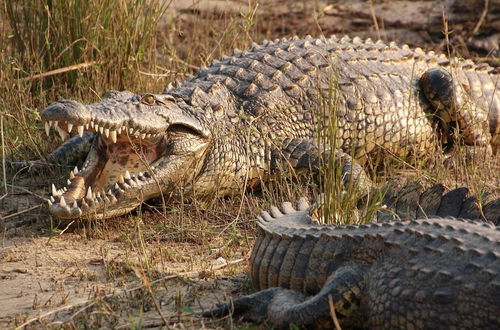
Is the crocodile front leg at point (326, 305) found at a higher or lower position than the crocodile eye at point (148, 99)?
higher

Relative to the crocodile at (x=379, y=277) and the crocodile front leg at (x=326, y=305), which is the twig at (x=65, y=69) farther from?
the crocodile front leg at (x=326, y=305)

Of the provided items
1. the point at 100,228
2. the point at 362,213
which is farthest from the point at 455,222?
the point at 100,228

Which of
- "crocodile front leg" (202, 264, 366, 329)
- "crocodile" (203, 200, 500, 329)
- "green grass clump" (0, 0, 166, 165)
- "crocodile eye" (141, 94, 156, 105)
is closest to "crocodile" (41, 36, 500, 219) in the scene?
"crocodile eye" (141, 94, 156, 105)

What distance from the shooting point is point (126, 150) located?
601 centimetres

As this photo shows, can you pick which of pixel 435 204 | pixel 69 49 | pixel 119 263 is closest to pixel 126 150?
pixel 119 263

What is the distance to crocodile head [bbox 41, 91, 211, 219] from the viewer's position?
5559mm

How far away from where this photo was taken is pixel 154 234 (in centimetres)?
543

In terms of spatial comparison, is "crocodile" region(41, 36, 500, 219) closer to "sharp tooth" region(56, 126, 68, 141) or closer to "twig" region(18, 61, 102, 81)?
"sharp tooth" region(56, 126, 68, 141)

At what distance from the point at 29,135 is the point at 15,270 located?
2083 millimetres

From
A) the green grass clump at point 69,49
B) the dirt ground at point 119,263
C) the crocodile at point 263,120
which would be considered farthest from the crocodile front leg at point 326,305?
the green grass clump at point 69,49

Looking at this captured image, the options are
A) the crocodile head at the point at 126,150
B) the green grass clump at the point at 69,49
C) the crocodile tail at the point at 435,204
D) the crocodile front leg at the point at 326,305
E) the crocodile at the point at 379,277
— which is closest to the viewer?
the crocodile at the point at 379,277

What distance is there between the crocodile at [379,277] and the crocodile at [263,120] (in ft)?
4.69

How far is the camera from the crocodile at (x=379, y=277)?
10.8ft

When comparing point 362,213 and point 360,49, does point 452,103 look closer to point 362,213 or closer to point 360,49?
point 360,49
